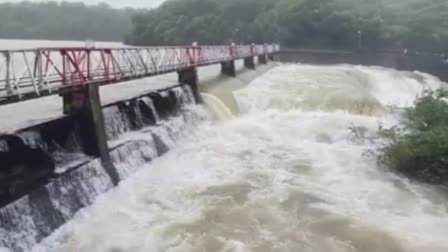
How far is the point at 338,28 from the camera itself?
203ft

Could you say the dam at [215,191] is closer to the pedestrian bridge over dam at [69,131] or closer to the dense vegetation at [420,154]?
the pedestrian bridge over dam at [69,131]

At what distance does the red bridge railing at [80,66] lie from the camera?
9.80 meters

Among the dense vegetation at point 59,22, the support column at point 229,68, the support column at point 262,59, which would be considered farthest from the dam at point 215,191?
the dense vegetation at point 59,22

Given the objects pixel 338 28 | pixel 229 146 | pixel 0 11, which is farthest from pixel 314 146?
pixel 0 11

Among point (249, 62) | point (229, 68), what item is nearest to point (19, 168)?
point (229, 68)

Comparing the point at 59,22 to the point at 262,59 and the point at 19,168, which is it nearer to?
the point at 262,59

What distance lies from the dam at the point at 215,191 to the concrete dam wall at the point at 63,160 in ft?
0.10

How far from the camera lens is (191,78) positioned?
20.4 m

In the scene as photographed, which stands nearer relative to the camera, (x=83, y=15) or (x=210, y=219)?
(x=210, y=219)

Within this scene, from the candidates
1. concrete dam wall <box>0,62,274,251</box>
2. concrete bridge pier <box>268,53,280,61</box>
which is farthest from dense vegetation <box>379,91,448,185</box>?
concrete bridge pier <box>268,53,280,61</box>

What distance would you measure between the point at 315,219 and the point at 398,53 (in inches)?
1931

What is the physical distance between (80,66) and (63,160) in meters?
2.54

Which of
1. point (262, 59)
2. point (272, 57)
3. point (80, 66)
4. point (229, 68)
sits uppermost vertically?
point (80, 66)

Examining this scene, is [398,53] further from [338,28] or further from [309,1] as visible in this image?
[309,1]
